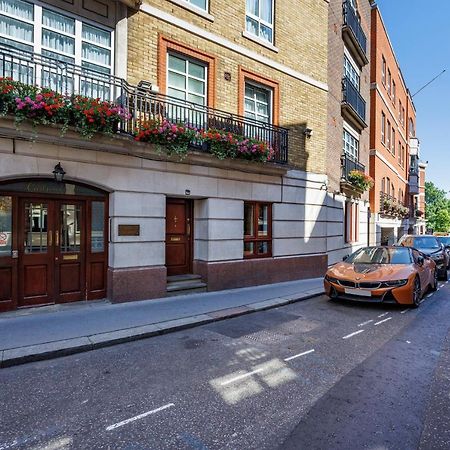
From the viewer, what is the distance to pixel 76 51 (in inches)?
292

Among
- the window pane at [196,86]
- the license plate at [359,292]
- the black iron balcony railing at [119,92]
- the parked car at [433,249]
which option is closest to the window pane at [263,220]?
the black iron balcony railing at [119,92]

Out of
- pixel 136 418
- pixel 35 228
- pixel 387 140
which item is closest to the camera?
pixel 136 418

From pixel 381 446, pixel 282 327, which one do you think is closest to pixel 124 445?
pixel 381 446

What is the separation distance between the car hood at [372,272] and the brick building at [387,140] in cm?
1253

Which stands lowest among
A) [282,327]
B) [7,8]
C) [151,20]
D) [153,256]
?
[282,327]

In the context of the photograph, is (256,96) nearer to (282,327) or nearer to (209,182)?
(209,182)

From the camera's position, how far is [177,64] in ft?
29.6

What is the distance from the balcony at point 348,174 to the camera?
14.8 metres

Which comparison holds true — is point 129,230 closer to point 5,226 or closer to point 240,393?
point 5,226

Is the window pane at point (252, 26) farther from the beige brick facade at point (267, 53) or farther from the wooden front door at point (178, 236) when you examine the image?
the wooden front door at point (178, 236)

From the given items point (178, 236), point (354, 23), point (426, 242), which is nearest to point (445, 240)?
point (426, 242)

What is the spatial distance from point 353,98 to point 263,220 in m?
9.30

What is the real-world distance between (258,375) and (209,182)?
5.89m

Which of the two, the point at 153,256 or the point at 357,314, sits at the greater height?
the point at 153,256
